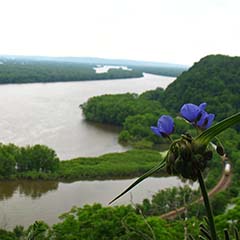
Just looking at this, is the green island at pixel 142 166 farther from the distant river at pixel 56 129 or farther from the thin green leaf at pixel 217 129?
the distant river at pixel 56 129

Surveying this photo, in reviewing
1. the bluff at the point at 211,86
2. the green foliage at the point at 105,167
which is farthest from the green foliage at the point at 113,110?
the green foliage at the point at 105,167

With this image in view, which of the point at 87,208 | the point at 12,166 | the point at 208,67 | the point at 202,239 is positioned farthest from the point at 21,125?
the point at 202,239

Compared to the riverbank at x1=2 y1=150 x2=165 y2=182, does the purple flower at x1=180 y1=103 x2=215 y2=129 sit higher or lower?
higher

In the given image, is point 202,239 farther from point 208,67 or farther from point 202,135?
point 208,67

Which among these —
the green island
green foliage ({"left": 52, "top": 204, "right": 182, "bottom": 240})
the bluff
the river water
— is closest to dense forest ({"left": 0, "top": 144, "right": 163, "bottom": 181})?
the green island

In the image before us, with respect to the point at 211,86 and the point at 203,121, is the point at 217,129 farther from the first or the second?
the point at 211,86

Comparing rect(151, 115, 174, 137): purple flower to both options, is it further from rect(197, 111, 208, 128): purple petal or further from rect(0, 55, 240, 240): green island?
rect(0, 55, 240, 240): green island
